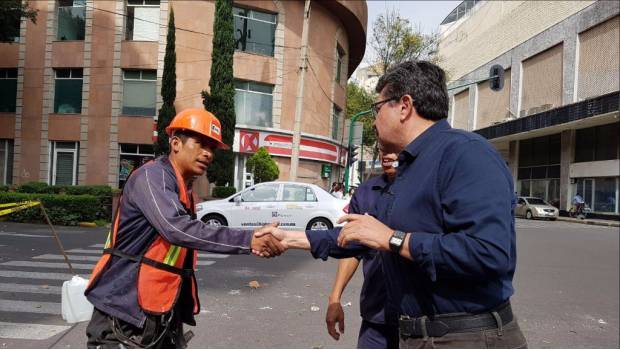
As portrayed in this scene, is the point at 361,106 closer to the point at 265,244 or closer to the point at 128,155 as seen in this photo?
the point at 128,155

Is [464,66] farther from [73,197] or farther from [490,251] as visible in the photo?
[490,251]

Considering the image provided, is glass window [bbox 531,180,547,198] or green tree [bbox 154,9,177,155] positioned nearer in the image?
green tree [bbox 154,9,177,155]

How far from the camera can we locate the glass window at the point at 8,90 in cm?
2386

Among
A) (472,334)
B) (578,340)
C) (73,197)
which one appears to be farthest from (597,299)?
(73,197)

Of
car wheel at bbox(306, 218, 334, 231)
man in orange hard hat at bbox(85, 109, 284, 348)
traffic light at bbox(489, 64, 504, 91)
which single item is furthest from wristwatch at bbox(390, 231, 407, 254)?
traffic light at bbox(489, 64, 504, 91)

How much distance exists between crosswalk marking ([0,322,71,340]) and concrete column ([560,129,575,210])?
1365 inches

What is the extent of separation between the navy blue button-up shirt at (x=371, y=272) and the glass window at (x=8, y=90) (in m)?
25.5

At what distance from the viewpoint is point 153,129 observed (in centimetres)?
2209

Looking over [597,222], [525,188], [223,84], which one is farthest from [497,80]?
[525,188]

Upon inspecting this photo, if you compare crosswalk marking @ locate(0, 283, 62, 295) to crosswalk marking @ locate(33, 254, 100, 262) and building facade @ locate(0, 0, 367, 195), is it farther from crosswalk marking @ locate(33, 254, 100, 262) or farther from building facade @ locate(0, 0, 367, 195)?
building facade @ locate(0, 0, 367, 195)

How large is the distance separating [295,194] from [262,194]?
0.90m

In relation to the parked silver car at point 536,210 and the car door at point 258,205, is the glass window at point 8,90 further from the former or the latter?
Result: the parked silver car at point 536,210

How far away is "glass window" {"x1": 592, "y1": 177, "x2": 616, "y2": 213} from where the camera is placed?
29.0 m

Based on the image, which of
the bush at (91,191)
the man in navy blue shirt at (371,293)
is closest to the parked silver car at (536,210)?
the bush at (91,191)
